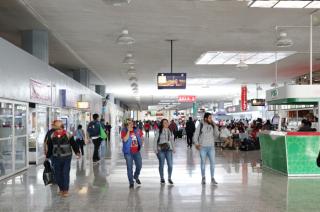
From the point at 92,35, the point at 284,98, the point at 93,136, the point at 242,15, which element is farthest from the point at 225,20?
the point at 93,136

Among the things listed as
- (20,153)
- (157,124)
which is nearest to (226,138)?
(157,124)

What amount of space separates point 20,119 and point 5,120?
1337mm

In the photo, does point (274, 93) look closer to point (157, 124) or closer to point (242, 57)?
point (157, 124)

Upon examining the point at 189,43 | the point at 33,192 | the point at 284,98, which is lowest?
the point at 33,192

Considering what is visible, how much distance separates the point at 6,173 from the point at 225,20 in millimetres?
7345

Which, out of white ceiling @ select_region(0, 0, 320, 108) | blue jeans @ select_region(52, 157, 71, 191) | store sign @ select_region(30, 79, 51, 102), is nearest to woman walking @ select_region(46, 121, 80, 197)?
blue jeans @ select_region(52, 157, 71, 191)

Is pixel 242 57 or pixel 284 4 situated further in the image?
pixel 242 57

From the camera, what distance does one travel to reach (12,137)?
1152 centimetres

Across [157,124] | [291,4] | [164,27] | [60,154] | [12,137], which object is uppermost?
[164,27]

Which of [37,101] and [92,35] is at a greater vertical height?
[92,35]

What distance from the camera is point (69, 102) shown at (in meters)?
19.1

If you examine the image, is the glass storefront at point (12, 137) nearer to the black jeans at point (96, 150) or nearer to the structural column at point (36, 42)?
the structural column at point (36, 42)

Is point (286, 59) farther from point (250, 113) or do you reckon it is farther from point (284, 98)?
point (250, 113)

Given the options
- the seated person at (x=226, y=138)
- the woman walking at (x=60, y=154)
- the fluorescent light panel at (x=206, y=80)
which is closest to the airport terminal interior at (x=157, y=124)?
the woman walking at (x=60, y=154)
